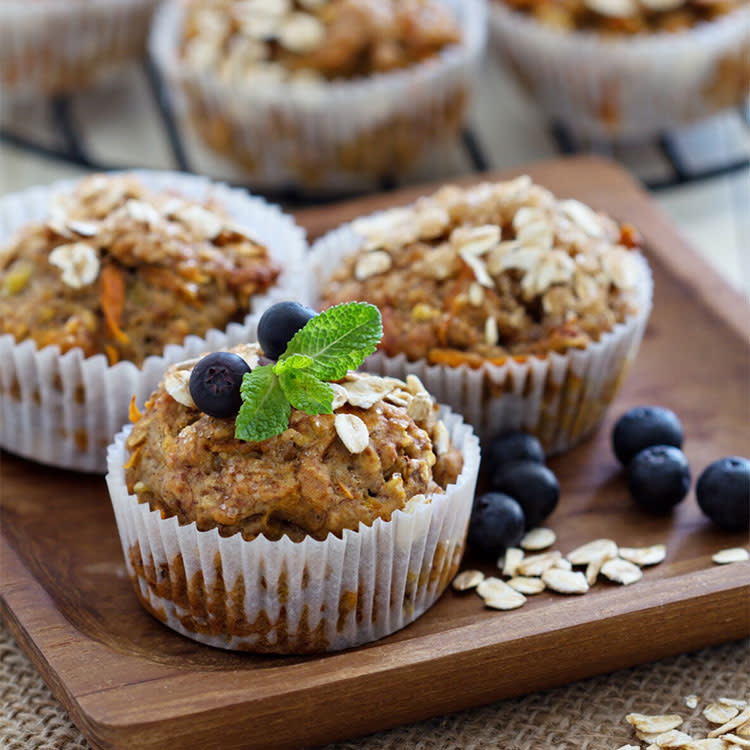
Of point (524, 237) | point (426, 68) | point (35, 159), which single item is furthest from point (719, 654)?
point (35, 159)

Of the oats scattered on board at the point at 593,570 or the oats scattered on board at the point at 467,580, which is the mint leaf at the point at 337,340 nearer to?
the oats scattered on board at the point at 467,580

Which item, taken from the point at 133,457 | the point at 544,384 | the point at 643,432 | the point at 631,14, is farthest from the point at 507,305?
the point at 631,14

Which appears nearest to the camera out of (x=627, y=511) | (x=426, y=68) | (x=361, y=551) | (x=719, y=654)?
(x=361, y=551)

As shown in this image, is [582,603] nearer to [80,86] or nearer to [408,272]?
[408,272]

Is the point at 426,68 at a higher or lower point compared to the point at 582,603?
higher

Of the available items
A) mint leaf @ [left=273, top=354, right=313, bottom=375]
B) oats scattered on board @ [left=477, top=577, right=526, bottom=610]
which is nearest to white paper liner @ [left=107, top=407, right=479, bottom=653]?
oats scattered on board @ [left=477, top=577, right=526, bottom=610]

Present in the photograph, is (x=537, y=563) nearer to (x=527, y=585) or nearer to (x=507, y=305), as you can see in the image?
(x=527, y=585)

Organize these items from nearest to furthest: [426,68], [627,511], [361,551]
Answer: [361,551] → [627,511] → [426,68]
